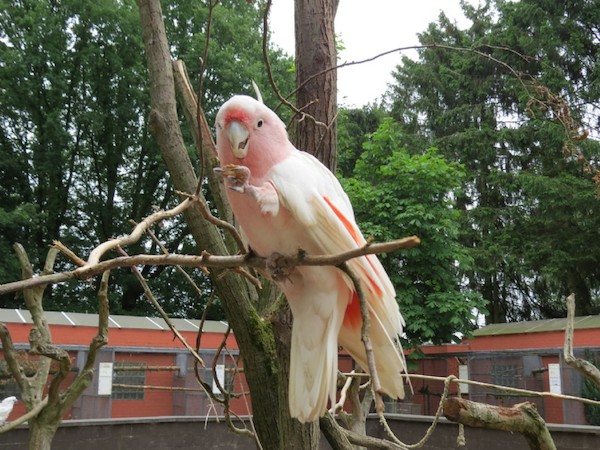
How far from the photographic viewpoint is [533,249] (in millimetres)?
12039

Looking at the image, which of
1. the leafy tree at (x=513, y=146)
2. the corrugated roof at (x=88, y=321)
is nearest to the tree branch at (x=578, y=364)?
the corrugated roof at (x=88, y=321)

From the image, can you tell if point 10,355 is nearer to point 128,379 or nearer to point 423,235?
point 128,379

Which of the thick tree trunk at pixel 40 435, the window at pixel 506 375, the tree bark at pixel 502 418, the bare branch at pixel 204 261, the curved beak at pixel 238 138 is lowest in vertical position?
the window at pixel 506 375

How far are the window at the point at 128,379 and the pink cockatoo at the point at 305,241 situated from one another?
6.51 metres

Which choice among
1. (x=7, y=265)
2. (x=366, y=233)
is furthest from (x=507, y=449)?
(x=7, y=265)

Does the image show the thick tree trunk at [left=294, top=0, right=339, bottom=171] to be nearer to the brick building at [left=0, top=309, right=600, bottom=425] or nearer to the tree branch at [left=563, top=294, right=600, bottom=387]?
the tree branch at [left=563, top=294, right=600, bottom=387]

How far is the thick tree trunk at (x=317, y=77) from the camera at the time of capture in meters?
2.03

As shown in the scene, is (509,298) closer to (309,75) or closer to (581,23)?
(581,23)

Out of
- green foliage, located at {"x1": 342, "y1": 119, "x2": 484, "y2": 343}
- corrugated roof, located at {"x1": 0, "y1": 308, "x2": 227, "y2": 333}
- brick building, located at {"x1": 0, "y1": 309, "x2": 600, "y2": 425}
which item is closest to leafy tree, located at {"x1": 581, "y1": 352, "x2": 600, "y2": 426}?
brick building, located at {"x1": 0, "y1": 309, "x2": 600, "y2": 425}

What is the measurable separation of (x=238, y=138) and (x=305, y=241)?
0.79 ft

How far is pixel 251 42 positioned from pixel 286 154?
12.3m

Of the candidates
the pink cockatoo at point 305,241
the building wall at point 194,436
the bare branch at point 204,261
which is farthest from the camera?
the building wall at point 194,436

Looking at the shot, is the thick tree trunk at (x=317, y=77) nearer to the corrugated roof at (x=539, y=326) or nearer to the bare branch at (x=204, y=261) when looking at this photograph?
the bare branch at (x=204, y=261)

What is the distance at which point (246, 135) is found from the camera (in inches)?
44.7
